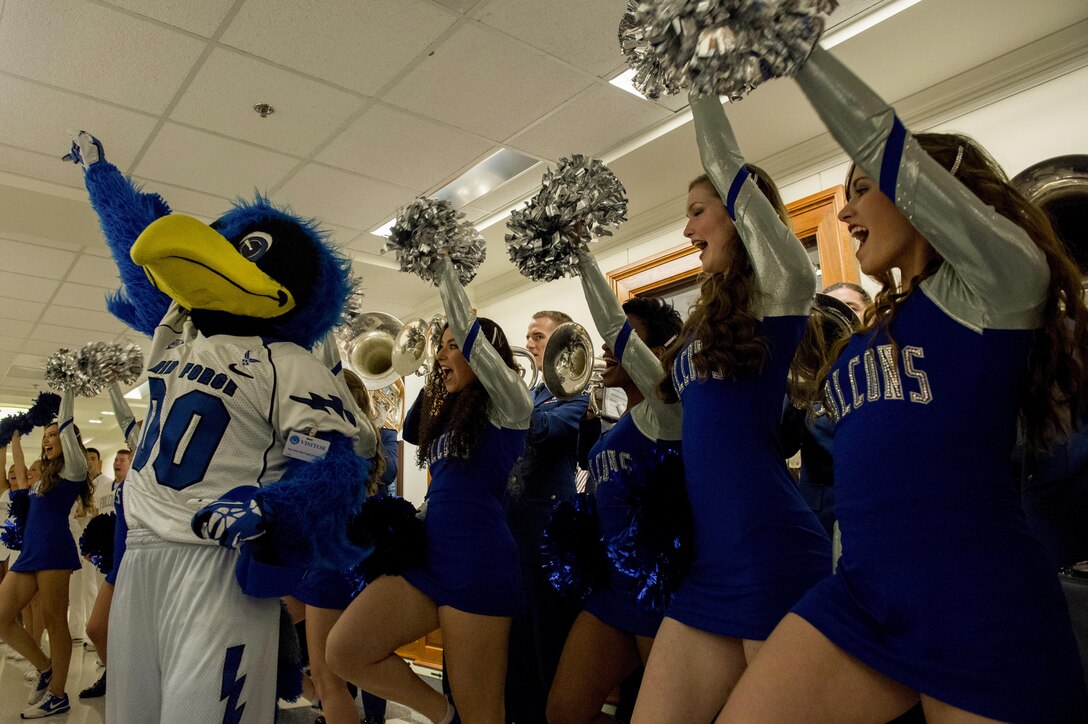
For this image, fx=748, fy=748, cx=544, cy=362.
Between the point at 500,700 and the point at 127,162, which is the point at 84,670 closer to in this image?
the point at 127,162

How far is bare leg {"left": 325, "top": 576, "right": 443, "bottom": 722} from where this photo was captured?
7.61 feet

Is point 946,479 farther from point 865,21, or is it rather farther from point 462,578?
point 865,21

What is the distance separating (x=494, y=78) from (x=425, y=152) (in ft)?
3.06

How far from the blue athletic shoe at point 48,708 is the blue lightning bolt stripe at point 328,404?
368 centimetres

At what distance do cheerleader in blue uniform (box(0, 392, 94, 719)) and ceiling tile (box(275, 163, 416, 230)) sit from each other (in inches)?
76.7

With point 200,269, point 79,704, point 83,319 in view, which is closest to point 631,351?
point 200,269

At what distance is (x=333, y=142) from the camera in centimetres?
457

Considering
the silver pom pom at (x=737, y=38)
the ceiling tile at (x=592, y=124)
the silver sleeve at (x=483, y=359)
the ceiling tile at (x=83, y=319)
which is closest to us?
the silver pom pom at (x=737, y=38)

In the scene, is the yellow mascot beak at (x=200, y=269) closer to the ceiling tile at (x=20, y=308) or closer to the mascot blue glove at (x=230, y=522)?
the mascot blue glove at (x=230, y=522)

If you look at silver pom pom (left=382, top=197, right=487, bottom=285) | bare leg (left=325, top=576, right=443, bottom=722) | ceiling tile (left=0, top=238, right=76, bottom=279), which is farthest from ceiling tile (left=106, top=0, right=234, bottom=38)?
ceiling tile (left=0, top=238, right=76, bottom=279)

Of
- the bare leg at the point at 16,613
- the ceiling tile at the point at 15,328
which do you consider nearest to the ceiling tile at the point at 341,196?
the bare leg at the point at 16,613

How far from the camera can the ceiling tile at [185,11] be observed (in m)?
3.33

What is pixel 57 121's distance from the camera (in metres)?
4.30

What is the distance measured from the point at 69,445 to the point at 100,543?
1126 millimetres
